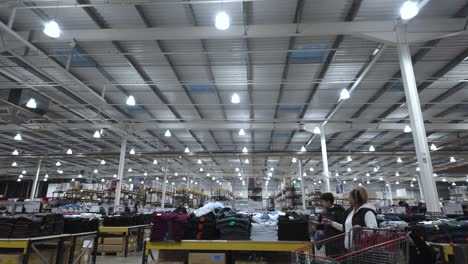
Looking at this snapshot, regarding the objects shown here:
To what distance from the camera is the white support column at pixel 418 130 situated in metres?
5.82

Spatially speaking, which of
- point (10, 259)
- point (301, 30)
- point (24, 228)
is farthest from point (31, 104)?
point (301, 30)

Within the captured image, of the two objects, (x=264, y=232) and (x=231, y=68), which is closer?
(x=264, y=232)

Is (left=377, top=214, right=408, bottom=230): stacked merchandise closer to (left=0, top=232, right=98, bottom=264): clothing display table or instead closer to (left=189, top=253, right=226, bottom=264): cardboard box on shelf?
(left=189, top=253, right=226, bottom=264): cardboard box on shelf

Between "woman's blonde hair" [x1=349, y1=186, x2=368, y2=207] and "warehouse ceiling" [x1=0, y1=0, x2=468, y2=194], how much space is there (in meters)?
4.35

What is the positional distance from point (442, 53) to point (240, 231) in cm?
773

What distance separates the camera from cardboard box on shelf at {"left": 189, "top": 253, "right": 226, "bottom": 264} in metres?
4.38

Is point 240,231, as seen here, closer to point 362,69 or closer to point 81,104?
point 362,69

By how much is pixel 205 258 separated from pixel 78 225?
335cm

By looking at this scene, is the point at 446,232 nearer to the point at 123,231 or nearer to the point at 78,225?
the point at 78,225

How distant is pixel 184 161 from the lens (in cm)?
2312

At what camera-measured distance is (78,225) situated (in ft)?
19.8

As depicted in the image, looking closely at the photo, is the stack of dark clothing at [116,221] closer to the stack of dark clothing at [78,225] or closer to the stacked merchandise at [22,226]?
the stack of dark clothing at [78,225]

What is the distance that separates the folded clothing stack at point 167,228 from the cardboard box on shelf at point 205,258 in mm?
357

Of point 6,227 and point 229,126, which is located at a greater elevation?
point 229,126
